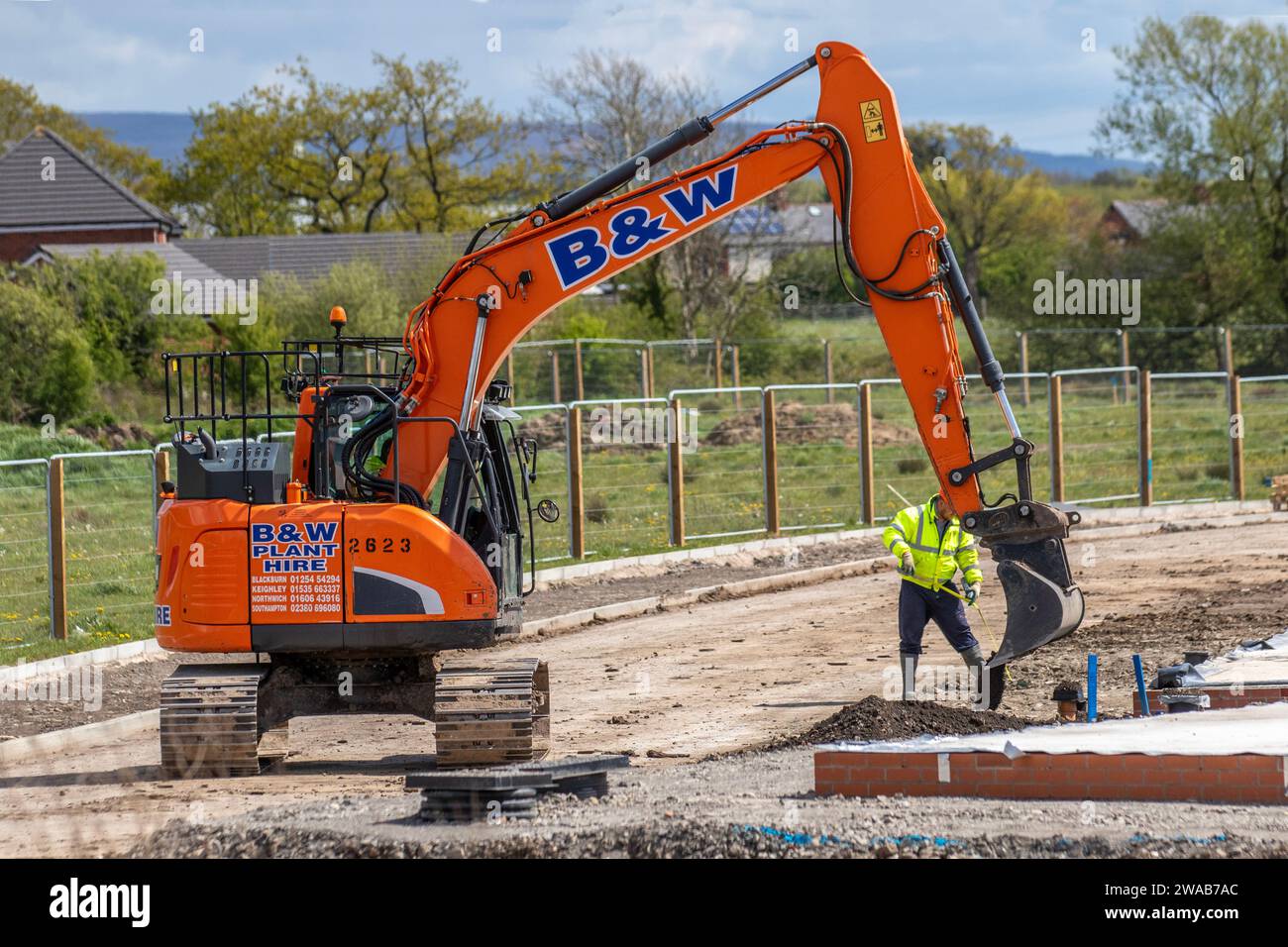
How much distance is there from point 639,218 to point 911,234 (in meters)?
1.78

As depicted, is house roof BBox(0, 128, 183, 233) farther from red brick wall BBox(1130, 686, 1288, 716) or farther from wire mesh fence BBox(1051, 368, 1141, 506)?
red brick wall BBox(1130, 686, 1288, 716)

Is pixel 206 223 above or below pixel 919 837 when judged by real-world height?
above

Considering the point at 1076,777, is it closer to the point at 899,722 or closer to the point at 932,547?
the point at 899,722

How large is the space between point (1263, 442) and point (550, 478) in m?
13.9

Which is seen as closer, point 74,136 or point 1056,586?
point 1056,586

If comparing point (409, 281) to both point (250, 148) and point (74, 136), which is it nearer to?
point (250, 148)

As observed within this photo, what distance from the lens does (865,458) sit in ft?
75.3

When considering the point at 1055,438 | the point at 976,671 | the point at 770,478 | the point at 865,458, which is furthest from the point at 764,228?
the point at 976,671

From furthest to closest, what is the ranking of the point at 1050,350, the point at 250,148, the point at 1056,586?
the point at 250,148 < the point at 1050,350 < the point at 1056,586

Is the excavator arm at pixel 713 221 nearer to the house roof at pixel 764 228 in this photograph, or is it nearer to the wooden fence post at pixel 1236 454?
the wooden fence post at pixel 1236 454

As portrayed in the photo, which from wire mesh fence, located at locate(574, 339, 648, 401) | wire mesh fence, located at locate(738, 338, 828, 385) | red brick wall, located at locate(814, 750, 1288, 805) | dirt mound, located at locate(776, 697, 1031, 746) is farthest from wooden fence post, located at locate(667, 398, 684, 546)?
wire mesh fence, located at locate(738, 338, 828, 385)

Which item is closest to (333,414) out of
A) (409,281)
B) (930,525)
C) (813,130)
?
(813,130)

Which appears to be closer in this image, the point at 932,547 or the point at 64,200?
the point at 932,547

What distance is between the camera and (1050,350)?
41031 mm
